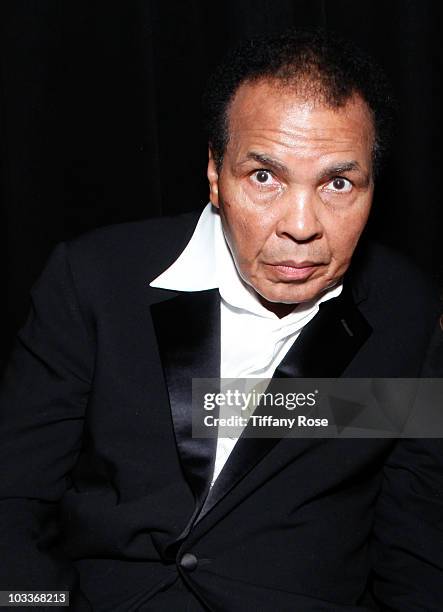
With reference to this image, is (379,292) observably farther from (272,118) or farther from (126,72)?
(126,72)

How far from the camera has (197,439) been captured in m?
1.38

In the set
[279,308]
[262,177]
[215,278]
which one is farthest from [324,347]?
[262,177]

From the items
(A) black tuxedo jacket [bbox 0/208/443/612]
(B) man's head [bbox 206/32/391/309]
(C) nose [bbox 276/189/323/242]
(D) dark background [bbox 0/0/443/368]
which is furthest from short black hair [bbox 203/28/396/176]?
(D) dark background [bbox 0/0/443/368]

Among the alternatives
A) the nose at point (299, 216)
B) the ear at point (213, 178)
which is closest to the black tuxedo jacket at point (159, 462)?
the ear at point (213, 178)

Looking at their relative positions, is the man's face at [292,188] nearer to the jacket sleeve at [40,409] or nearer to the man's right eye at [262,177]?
the man's right eye at [262,177]

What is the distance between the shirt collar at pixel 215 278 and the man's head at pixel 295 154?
0.09 m

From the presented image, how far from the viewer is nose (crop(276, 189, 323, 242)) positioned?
122 cm

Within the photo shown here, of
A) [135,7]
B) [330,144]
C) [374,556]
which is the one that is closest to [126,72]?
[135,7]

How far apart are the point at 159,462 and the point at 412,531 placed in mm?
452

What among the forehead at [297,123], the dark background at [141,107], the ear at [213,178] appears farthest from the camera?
the dark background at [141,107]

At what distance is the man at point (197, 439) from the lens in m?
1.36

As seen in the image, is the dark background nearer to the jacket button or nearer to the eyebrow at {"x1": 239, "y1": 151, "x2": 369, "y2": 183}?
the eyebrow at {"x1": 239, "y1": 151, "x2": 369, "y2": 183}

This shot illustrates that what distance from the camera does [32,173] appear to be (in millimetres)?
1742

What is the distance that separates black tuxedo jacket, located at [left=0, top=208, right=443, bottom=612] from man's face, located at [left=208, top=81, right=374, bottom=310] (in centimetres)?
15
